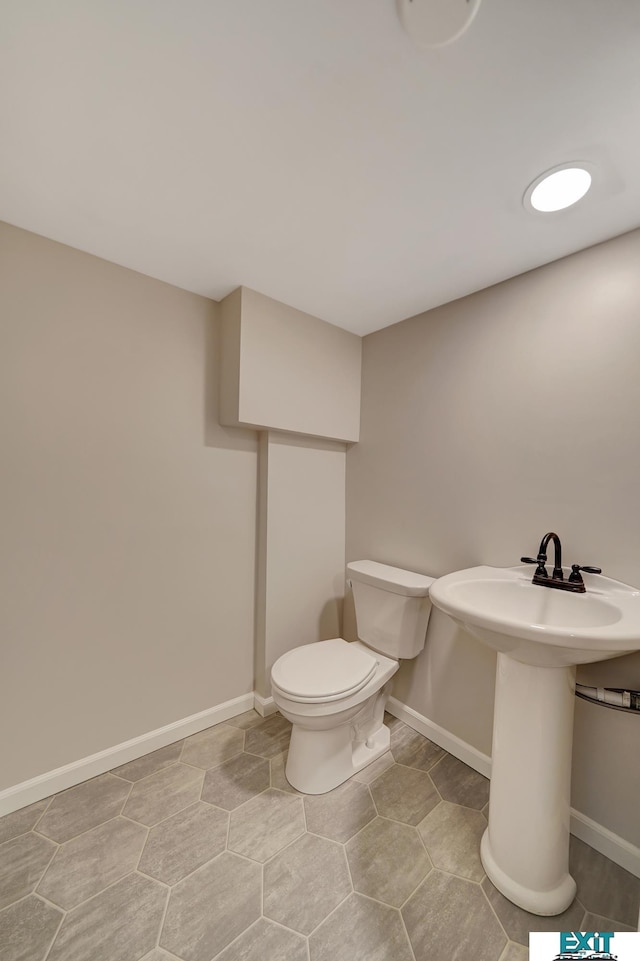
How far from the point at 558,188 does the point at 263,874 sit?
2336 mm

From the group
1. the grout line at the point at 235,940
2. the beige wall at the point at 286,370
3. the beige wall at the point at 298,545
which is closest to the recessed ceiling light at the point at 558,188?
the beige wall at the point at 286,370

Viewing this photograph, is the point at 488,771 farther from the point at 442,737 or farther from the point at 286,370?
the point at 286,370

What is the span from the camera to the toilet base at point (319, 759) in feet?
4.91

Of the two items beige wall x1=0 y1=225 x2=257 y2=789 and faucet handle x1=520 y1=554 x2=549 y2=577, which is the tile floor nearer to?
beige wall x1=0 y1=225 x2=257 y2=789

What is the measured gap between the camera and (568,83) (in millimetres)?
851

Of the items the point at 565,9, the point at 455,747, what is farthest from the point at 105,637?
the point at 565,9

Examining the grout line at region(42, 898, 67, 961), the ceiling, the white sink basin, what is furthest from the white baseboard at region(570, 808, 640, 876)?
the ceiling

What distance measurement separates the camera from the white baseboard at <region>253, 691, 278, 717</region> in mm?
1959

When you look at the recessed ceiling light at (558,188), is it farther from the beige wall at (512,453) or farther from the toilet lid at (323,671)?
the toilet lid at (323,671)

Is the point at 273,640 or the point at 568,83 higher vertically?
the point at 568,83

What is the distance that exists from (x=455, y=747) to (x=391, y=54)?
2.38 m

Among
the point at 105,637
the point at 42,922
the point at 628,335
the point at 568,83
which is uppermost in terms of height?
Answer: the point at 568,83

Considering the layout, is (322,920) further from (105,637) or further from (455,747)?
(105,637)

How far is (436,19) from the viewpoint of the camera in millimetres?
737
